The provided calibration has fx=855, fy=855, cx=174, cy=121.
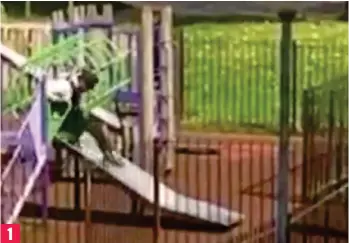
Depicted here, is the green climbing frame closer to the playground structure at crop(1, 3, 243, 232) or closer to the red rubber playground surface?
the playground structure at crop(1, 3, 243, 232)

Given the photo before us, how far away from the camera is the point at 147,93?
4.05ft

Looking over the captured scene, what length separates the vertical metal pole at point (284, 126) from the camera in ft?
3.99

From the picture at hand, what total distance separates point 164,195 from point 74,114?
178mm

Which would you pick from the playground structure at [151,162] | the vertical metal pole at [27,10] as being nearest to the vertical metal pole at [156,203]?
the playground structure at [151,162]

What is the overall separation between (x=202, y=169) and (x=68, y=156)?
0.20 meters

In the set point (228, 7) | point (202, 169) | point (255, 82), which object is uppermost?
point (228, 7)

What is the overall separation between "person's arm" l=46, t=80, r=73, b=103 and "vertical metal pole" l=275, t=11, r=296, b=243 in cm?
31

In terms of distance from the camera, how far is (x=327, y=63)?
1.21 meters

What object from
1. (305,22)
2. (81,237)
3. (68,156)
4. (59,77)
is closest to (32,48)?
(59,77)

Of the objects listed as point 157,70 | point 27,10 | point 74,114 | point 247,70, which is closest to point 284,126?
point 247,70

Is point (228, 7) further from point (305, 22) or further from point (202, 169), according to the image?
point (202, 169)

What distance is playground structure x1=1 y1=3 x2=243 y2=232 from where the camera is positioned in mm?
1236

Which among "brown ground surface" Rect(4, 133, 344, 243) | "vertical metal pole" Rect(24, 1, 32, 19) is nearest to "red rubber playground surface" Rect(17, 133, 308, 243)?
"brown ground surface" Rect(4, 133, 344, 243)

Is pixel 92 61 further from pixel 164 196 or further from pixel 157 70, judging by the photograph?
pixel 164 196
